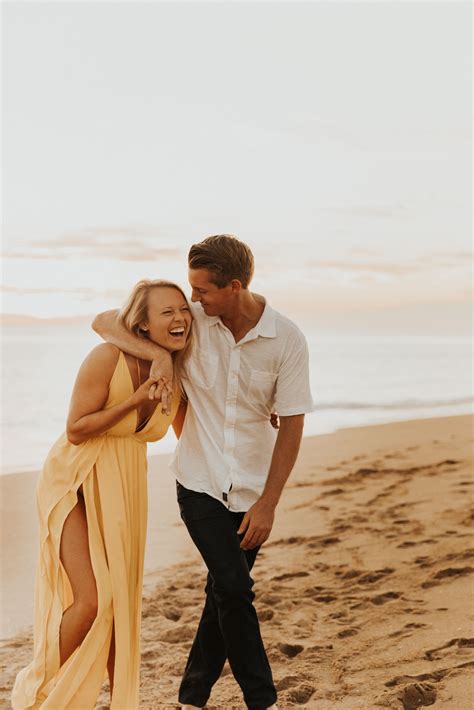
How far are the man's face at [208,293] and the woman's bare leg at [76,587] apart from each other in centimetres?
102

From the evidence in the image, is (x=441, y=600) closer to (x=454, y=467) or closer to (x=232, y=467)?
(x=232, y=467)

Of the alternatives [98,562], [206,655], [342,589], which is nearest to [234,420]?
[98,562]

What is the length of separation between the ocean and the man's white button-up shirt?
7.16 meters

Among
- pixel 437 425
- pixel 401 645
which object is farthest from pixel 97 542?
pixel 437 425

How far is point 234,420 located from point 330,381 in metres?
19.3

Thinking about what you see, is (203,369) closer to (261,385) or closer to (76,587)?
(261,385)

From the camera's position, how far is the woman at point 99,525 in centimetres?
350

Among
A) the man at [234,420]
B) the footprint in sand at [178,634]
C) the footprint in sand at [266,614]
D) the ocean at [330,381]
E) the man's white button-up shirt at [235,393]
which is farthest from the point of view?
the ocean at [330,381]

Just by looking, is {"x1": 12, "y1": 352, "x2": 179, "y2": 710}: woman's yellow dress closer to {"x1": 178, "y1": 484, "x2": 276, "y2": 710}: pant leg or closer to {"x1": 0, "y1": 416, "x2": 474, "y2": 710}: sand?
{"x1": 178, "y1": 484, "x2": 276, "y2": 710}: pant leg

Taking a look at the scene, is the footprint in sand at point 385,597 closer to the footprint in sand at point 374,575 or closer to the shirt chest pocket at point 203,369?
the footprint in sand at point 374,575

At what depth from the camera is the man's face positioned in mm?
3615

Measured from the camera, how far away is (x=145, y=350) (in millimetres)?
3613

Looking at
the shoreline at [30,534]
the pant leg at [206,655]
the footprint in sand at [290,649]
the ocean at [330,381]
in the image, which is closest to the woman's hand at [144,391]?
the pant leg at [206,655]

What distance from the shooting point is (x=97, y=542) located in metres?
3.57
